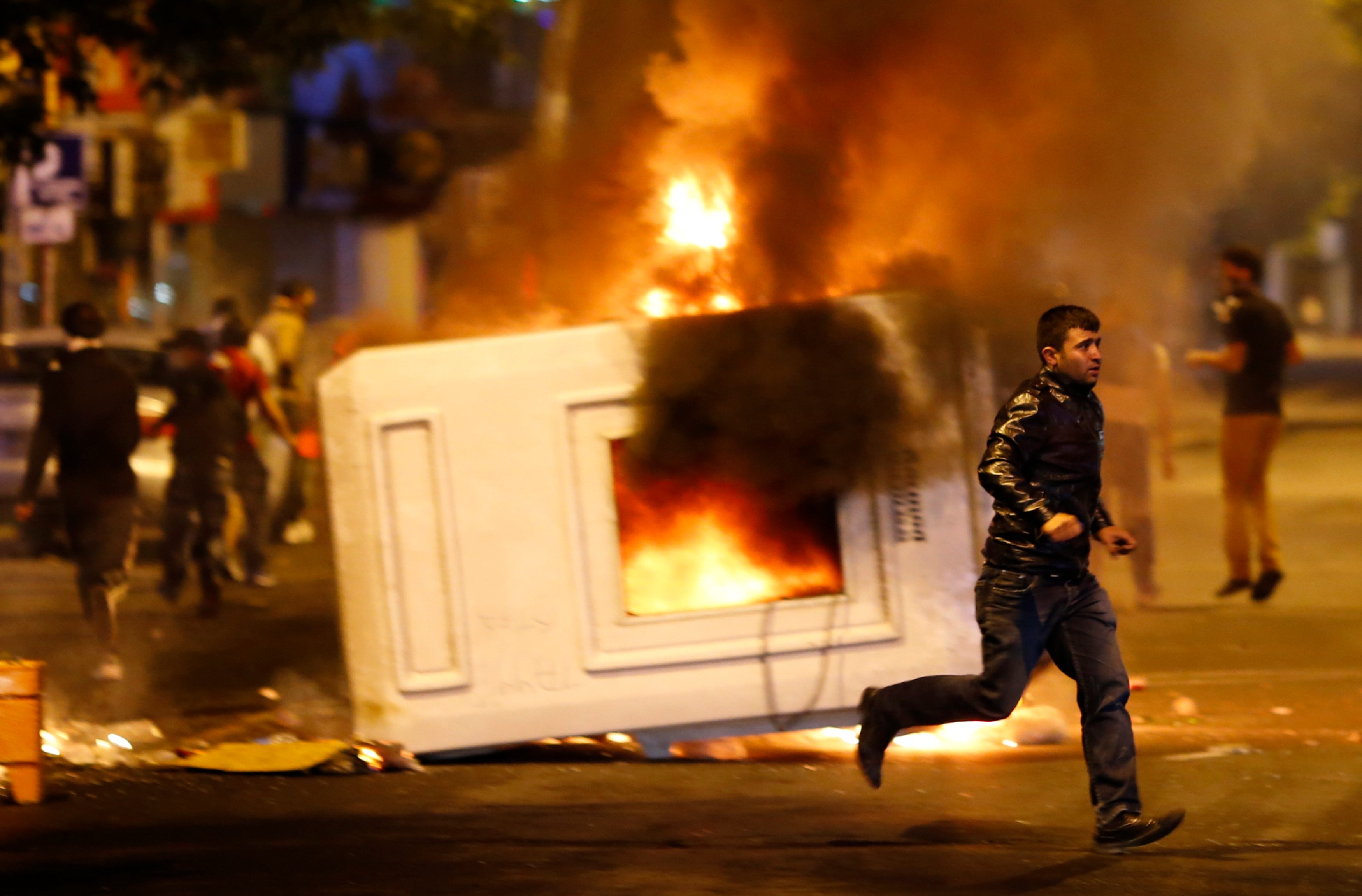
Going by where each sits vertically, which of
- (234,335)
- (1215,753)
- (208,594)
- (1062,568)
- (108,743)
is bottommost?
(1215,753)

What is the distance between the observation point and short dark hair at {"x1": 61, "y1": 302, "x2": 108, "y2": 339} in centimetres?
831

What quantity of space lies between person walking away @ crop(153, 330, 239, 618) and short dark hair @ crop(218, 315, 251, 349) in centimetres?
86

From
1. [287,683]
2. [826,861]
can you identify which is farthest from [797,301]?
[287,683]

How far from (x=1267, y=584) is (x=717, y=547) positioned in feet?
15.1

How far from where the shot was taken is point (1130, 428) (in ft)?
29.6

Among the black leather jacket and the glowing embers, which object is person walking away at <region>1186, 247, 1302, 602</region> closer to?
the glowing embers

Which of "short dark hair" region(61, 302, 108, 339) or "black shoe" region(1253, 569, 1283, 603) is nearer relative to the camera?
"short dark hair" region(61, 302, 108, 339)

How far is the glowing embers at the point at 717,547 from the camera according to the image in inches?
230

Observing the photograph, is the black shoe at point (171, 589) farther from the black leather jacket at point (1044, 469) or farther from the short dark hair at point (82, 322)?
the black leather jacket at point (1044, 469)

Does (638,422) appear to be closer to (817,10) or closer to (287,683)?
(817,10)

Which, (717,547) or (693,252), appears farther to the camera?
(693,252)

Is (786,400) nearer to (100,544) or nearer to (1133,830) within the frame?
(1133,830)

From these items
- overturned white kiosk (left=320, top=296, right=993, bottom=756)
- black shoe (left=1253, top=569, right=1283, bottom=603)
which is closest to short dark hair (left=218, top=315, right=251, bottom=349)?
overturned white kiosk (left=320, top=296, right=993, bottom=756)

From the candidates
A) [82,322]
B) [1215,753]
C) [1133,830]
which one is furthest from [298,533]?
[1133,830]
